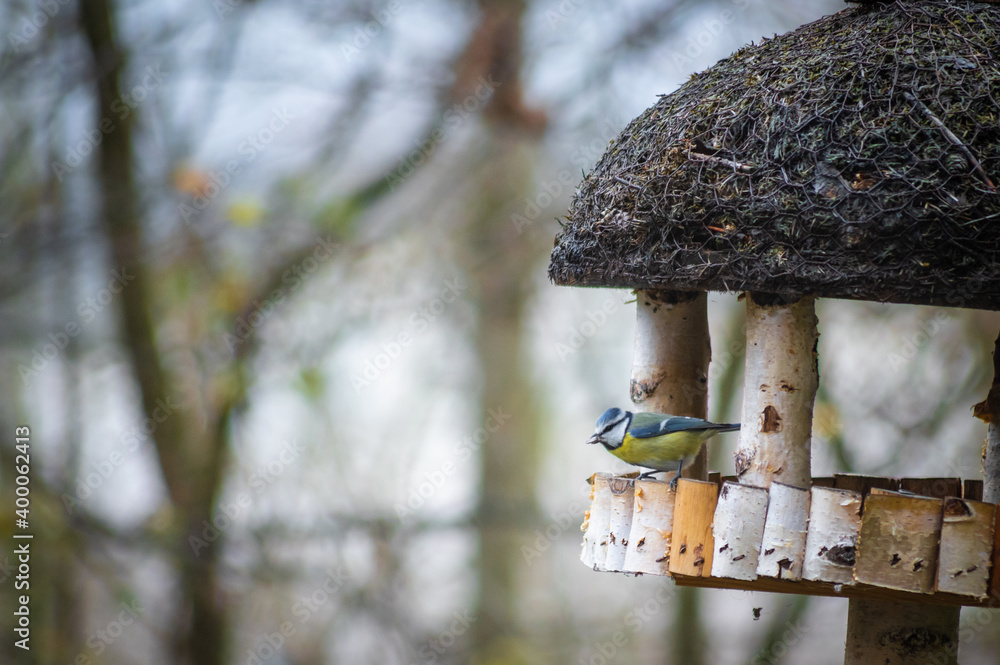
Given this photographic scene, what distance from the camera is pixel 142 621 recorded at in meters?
5.37

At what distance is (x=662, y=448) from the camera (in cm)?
239

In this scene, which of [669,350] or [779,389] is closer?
[779,389]

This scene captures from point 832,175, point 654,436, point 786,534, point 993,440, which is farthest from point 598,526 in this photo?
point 993,440

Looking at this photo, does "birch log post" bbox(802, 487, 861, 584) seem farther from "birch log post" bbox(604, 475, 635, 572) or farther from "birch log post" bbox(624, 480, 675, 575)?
"birch log post" bbox(604, 475, 635, 572)

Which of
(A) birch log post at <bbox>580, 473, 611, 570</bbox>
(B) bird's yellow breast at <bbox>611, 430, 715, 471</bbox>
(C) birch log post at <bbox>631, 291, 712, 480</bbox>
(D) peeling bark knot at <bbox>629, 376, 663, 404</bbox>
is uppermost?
(C) birch log post at <bbox>631, 291, 712, 480</bbox>

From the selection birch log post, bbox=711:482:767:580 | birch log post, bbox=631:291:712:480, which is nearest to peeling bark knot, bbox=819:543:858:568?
birch log post, bbox=711:482:767:580

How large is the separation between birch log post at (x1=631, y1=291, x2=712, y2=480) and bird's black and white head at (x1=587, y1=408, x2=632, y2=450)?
21 centimetres

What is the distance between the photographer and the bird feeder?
71.2 inches

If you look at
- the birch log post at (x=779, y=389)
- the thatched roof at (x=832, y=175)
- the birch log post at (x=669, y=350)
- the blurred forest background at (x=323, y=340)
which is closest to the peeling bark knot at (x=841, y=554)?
the birch log post at (x=779, y=389)

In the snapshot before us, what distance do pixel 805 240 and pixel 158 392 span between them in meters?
4.26

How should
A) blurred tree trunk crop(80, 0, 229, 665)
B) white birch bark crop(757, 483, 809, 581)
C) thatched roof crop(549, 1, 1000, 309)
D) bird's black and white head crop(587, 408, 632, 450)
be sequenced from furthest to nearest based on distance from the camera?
blurred tree trunk crop(80, 0, 229, 665), bird's black and white head crop(587, 408, 632, 450), white birch bark crop(757, 483, 809, 581), thatched roof crop(549, 1, 1000, 309)

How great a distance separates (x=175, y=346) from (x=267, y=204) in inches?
47.1

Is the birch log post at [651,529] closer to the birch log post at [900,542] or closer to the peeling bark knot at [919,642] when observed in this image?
the birch log post at [900,542]

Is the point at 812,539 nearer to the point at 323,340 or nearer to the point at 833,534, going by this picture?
the point at 833,534
